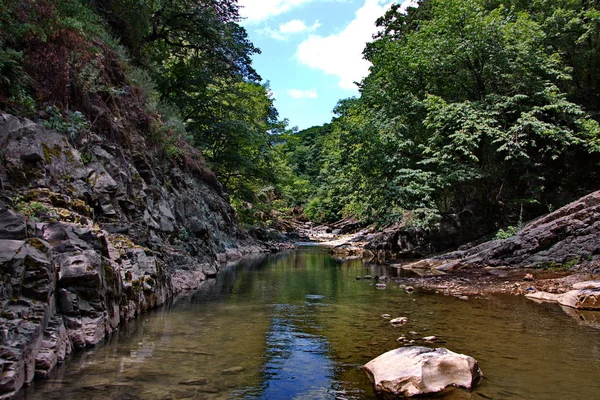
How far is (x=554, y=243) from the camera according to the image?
14438 mm

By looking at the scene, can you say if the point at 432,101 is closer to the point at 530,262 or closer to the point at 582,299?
the point at 530,262

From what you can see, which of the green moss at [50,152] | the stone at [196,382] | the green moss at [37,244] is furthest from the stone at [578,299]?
the green moss at [50,152]

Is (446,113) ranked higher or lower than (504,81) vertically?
lower

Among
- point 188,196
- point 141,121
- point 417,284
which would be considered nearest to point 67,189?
point 141,121

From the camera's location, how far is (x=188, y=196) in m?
17.3

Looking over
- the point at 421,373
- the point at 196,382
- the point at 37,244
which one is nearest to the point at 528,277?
the point at 421,373

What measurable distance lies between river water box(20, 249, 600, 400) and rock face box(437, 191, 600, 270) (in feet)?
14.8

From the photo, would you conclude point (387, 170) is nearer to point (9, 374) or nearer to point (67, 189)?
point (67, 189)

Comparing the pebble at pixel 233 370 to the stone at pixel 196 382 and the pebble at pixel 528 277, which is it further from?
the pebble at pixel 528 277

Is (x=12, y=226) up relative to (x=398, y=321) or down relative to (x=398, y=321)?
up

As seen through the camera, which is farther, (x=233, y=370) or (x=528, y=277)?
(x=528, y=277)

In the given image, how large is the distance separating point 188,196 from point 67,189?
29.1 feet

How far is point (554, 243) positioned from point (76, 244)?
15045 millimetres

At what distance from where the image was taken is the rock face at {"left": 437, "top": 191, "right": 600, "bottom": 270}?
527 inches
